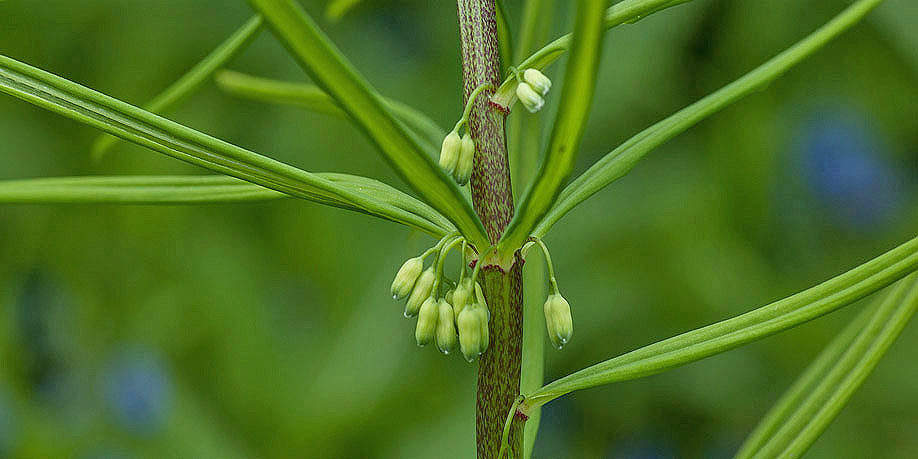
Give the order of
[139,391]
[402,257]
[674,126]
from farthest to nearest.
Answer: [139,391], [402,257], [674,126]

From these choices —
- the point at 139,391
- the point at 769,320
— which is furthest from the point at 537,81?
the point at 139,391

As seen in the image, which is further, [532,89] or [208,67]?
[208,67]

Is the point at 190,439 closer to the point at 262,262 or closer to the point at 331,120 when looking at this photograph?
the point at 262,262

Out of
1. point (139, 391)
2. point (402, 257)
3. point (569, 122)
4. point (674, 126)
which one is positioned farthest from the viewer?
point (139, 391)

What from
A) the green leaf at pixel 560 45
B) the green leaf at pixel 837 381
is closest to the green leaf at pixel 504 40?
the green leaf at pixel 560 45

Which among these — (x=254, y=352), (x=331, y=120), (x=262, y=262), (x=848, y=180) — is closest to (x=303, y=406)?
(x=254, y=352)

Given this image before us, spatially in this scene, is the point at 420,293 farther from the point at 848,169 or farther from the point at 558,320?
the point at 848,169

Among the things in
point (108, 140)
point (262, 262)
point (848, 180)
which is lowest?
point (108, 140)

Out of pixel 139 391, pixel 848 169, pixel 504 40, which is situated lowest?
pixel 504 40
